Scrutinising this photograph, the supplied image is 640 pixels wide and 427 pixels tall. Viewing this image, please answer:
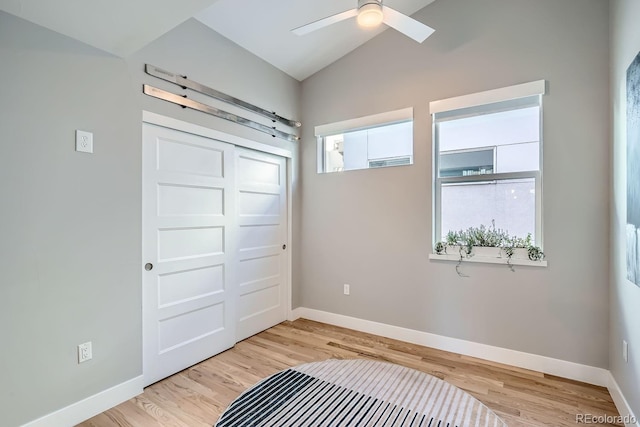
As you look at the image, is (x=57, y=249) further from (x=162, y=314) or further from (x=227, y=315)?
(x=227, y=315)

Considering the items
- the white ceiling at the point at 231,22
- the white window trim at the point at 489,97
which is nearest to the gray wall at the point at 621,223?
the white window trim at the point at 489,97

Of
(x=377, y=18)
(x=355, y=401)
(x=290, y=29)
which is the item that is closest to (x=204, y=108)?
(x=290, y=29)

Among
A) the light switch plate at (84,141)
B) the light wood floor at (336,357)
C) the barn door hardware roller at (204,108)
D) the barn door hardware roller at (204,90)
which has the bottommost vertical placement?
the light wood floor at (336,357)

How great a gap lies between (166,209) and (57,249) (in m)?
0.74

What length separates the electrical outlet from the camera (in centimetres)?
192

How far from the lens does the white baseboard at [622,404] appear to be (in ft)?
5.65

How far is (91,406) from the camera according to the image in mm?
1945

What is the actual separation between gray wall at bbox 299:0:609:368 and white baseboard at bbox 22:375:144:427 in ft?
6.77

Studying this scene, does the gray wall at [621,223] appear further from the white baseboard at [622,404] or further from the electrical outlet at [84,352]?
the electrical outlet at [84,352]

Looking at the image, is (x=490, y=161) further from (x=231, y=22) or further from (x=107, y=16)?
(x=107, y=16)

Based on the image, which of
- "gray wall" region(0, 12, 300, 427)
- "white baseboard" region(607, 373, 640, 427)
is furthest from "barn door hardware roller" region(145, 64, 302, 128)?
"white baseboard" region(607, 373, 640, 427)

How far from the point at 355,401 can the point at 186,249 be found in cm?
180

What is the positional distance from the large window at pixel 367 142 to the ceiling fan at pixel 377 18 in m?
1.01

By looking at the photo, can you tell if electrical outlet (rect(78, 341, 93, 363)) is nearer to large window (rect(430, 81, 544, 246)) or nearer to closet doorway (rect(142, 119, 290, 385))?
closet doorway (rect(142, 119, 290, 385))
